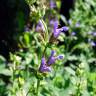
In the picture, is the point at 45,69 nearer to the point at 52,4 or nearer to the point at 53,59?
the point at 53,59

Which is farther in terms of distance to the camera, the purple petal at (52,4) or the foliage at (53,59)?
the purple petal at (52,4)

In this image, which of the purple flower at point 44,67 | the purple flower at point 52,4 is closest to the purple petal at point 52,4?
the purple flower at point 52,4

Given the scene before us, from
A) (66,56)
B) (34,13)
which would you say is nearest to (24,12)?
(66,56)

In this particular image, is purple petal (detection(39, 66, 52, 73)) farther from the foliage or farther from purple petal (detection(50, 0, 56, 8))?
purple petal (detection(50, 0, 56, 8))

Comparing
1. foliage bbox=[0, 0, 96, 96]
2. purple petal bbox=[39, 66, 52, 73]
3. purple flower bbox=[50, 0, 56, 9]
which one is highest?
purple flower bbox=[50, 0, 56, 9]

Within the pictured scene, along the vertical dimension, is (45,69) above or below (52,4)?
below

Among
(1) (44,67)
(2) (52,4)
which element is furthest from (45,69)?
(2) (52,4)

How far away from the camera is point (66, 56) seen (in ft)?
12.6

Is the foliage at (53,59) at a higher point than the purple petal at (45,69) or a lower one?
higher

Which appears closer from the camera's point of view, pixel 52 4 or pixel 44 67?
pixel 44 67

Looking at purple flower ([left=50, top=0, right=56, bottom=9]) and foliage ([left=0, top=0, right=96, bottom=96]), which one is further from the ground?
purple flower ([left=50, top=0, right=56, bottom=9])

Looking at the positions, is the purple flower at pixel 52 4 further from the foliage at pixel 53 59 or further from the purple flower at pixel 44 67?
the purple flower at pixel 44 67

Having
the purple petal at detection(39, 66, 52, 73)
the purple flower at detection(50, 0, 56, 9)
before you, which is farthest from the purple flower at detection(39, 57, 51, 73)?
the purple flower at detection(50, 0, 56, 9)

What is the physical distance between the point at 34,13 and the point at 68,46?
1.93m
